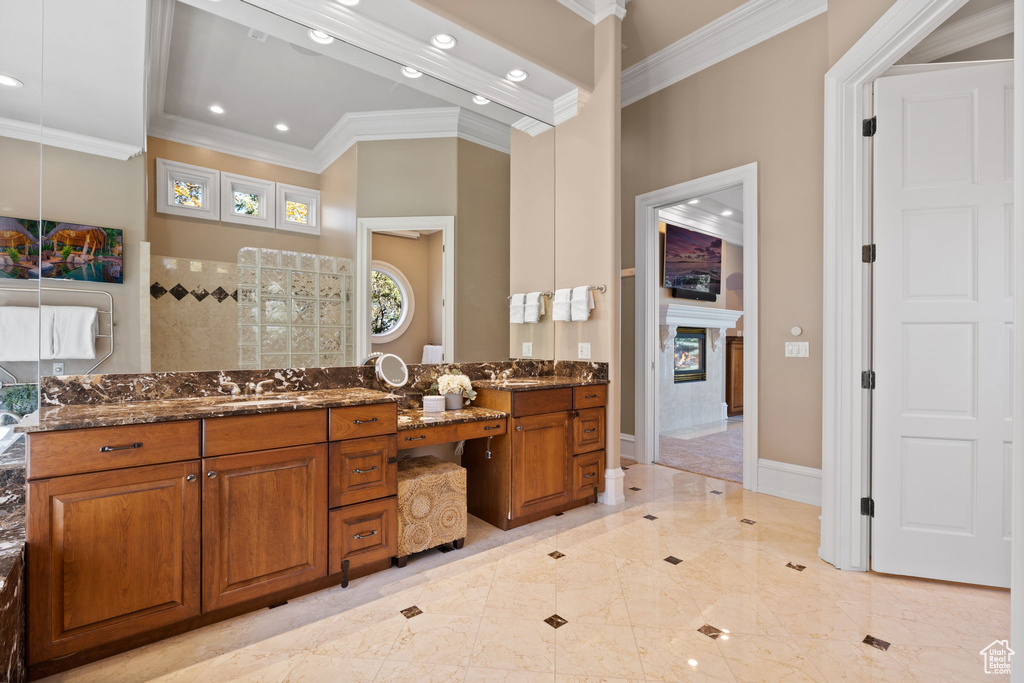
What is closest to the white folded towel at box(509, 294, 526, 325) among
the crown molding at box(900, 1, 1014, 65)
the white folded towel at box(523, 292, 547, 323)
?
the white folded towel at box(523, 292, 547, 323)

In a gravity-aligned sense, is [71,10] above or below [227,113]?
above

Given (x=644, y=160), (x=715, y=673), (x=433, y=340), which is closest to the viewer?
(x=715, y=673)

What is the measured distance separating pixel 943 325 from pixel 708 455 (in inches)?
113

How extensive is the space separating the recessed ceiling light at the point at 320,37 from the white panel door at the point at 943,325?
9.19 feet

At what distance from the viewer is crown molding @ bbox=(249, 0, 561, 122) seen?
2.40 meters

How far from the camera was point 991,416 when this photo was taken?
207 cm

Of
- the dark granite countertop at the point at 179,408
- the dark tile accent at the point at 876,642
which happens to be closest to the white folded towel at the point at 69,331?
the dark granite countertop at the point at 179,408

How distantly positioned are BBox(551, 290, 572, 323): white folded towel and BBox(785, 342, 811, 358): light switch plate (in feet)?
5.33

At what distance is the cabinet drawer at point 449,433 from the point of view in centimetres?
248

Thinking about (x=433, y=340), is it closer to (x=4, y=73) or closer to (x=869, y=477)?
(x=4, y=73)

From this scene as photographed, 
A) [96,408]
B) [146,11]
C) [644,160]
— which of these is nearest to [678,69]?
[644,160]

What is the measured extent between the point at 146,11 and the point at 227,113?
1.51ft

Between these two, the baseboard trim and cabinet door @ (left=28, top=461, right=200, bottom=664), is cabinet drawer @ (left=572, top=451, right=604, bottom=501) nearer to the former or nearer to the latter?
the baseboard trim

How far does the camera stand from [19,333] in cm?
186
